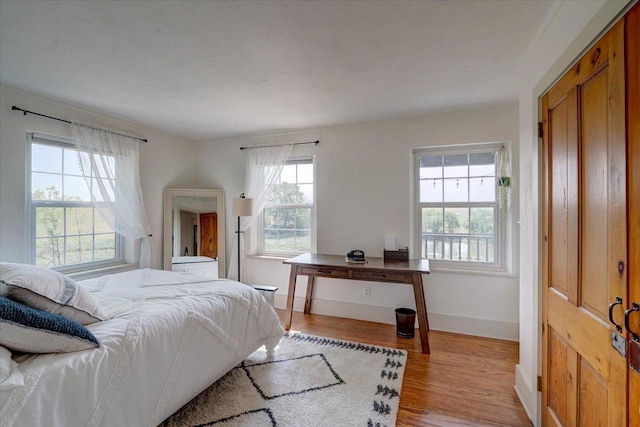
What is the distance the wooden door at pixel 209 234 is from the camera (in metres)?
3.90

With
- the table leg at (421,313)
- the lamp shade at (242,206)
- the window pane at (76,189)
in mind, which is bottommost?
the table leg at (421,313)

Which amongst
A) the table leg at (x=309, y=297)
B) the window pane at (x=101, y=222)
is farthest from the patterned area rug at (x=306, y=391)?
the window pane at (x=101, y=222)

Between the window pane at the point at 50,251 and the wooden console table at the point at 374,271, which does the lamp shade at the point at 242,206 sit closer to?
the wooden console table at the point at 374,271

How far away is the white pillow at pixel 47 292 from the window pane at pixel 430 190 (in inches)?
121

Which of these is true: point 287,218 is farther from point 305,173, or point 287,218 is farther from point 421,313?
point 421,313

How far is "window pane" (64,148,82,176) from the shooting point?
2879 mm

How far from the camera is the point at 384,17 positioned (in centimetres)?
153

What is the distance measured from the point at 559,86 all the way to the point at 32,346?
8.67 feet

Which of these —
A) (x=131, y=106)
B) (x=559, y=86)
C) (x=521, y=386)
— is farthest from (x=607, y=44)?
(x=131, y=106)

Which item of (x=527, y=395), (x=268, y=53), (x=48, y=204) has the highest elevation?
(x=268, y=53)

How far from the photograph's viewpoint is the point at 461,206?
122 inches

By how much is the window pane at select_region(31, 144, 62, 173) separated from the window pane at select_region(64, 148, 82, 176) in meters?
0.05

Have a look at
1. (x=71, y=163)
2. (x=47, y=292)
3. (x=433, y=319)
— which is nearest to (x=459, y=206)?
(x=433, y=319)

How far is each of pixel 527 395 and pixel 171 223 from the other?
4.01 meters
